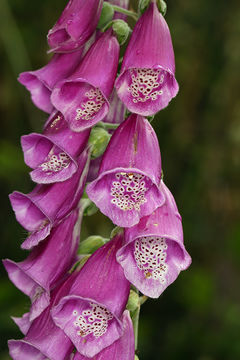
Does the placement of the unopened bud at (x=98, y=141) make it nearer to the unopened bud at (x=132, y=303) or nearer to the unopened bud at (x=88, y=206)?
the unopened bud at (x=88, y=206)

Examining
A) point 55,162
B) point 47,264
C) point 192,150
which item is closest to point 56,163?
point 55,162

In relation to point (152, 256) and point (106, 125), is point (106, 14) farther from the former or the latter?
point (152, 256)

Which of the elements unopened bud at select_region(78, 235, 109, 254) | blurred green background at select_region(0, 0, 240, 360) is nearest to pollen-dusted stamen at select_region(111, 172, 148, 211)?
unopened bud at select_region(78, 235, 109, 254)

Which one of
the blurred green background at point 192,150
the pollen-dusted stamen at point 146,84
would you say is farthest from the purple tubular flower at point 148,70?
the blurred green background at point 192,150

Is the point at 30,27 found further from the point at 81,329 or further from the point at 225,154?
the point at 81,329

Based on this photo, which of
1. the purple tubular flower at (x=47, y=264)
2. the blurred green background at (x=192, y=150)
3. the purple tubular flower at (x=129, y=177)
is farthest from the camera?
the blurred green background at (x=192, y=150)

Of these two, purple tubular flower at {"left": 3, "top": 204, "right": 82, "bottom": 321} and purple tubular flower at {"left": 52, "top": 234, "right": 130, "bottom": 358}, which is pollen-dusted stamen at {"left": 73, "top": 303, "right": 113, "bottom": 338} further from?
purple tubular flower at {"left": 3, "top": 204, "right": 82, "bottom": 321}
